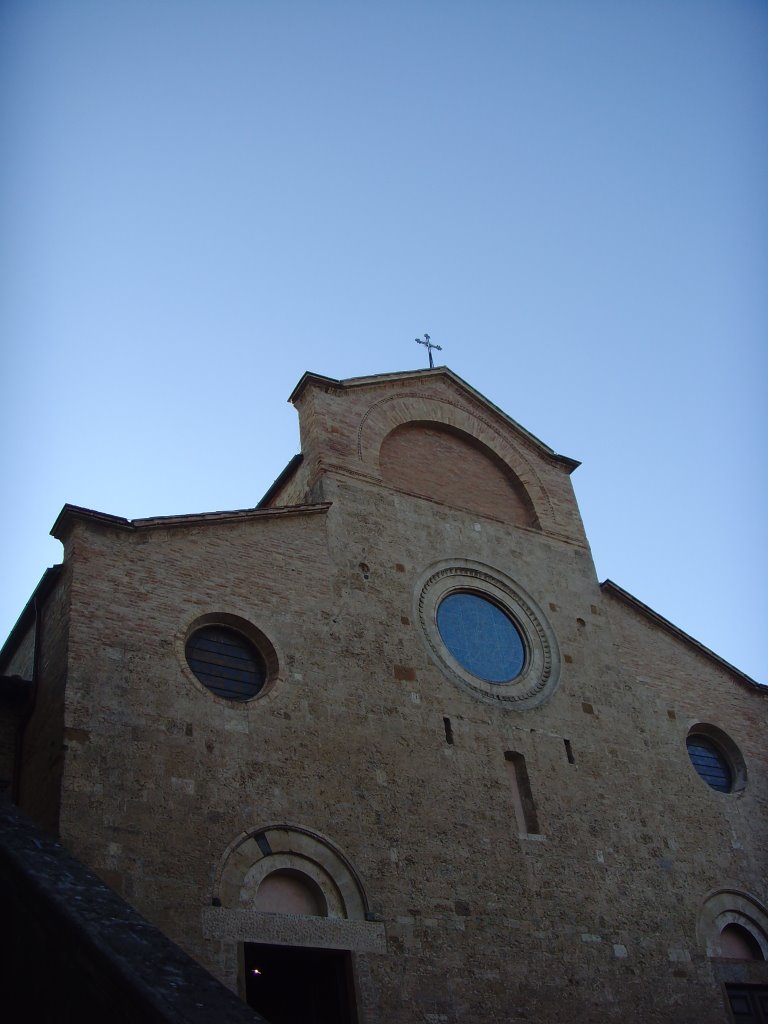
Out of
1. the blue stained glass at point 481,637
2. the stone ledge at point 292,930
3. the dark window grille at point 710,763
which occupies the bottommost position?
the stone ledge at point 292,930

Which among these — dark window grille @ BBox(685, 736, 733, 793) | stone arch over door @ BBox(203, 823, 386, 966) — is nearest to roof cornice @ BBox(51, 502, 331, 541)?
stone arch over door @ BBox(203, 823, 386, 966)

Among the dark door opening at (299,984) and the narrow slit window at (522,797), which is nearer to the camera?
the dark door opening at (299,984)

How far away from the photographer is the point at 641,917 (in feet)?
41.7

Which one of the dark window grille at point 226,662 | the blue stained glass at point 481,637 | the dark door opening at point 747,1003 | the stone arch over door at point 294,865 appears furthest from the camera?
the blue stained glass at point 481,637

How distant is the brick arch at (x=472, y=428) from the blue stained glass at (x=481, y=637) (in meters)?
2.32

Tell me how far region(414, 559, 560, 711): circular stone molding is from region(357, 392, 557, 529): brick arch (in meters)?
1.88

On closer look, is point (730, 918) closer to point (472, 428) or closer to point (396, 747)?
point (396, 747)

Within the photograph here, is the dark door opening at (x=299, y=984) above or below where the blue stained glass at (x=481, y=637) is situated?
below

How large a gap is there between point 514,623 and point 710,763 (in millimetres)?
3869

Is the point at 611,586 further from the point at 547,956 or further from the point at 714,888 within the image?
the point at 547,956

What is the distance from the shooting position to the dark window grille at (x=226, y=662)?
37.9 feet

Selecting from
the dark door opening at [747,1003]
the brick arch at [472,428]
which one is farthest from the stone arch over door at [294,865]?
the brick arch at [472,428]

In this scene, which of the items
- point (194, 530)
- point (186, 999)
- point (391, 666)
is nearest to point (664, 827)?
point (391, 666)

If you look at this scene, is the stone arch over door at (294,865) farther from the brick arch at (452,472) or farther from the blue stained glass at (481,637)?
the brick arch at (452,472)
